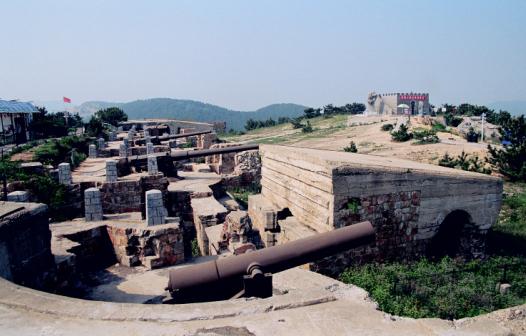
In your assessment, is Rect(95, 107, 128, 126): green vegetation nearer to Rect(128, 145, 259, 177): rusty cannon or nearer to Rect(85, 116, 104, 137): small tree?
Rect(85, 116, 104, 137): small tree

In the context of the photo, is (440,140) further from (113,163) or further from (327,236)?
(327,236)

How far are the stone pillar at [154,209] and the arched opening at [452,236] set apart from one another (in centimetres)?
662

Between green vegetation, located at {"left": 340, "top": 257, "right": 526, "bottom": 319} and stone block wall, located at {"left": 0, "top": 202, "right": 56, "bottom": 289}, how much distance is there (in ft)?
18.6

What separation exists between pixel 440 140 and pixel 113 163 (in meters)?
21.7

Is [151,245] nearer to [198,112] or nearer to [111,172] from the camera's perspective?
[111,172]

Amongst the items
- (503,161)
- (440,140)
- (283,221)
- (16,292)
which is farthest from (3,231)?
(440,140)

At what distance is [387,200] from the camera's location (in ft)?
31.4

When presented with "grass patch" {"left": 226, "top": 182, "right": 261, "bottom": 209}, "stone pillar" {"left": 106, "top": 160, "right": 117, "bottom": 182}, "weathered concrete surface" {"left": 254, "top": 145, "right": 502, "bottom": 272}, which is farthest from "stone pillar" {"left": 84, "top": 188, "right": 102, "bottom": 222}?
"grass patch" {"left": 226, "top": 182, "right": 261, "bottom": 209}

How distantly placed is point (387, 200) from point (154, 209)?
529 cm

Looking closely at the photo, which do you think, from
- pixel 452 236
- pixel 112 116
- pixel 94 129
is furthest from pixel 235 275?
pixel 112 116

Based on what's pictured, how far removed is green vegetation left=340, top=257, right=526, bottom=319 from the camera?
755 cm

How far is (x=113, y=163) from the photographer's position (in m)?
14.1

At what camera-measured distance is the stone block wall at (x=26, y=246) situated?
6.21m

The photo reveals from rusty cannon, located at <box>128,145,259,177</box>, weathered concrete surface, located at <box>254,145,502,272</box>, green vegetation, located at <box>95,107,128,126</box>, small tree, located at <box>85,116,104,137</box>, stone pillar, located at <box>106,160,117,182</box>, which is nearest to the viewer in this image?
weathered concrete surface, located at <box>254,145,502,272</box>
